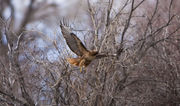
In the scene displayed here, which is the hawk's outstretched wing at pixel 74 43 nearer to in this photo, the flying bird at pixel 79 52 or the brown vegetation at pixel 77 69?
the flying bird at pixel 79 52

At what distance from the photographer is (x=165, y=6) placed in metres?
12.0

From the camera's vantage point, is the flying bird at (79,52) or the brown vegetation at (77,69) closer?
the flying bird at (79,52)

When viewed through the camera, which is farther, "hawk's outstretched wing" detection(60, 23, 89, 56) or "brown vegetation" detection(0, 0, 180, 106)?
"brown vegetation" detection(0, 0, 180, 106)

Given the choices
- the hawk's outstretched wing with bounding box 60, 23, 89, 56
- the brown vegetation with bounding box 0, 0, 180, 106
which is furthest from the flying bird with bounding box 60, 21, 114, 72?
the brown vegetation with bounding box 0, 0, 180, 106

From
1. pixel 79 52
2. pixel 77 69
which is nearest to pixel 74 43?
pixel 79 52

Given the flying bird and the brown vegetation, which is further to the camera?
the brown vegetation

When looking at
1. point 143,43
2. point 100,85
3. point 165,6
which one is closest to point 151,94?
point 143,43

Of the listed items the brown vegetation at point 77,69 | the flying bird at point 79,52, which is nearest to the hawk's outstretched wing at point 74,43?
the flying bird at point 79,52

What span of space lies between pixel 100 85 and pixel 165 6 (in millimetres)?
6412

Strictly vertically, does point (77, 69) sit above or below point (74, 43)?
below

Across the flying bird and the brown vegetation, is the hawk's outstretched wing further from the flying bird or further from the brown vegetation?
the brown vegetation

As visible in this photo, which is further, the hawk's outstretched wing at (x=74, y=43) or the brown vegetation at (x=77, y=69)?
the brown vegetation at (x=77, y=69)

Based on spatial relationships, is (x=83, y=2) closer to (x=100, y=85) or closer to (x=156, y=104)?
(x=100, y=85)

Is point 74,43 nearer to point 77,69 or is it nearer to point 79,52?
point 79,52
